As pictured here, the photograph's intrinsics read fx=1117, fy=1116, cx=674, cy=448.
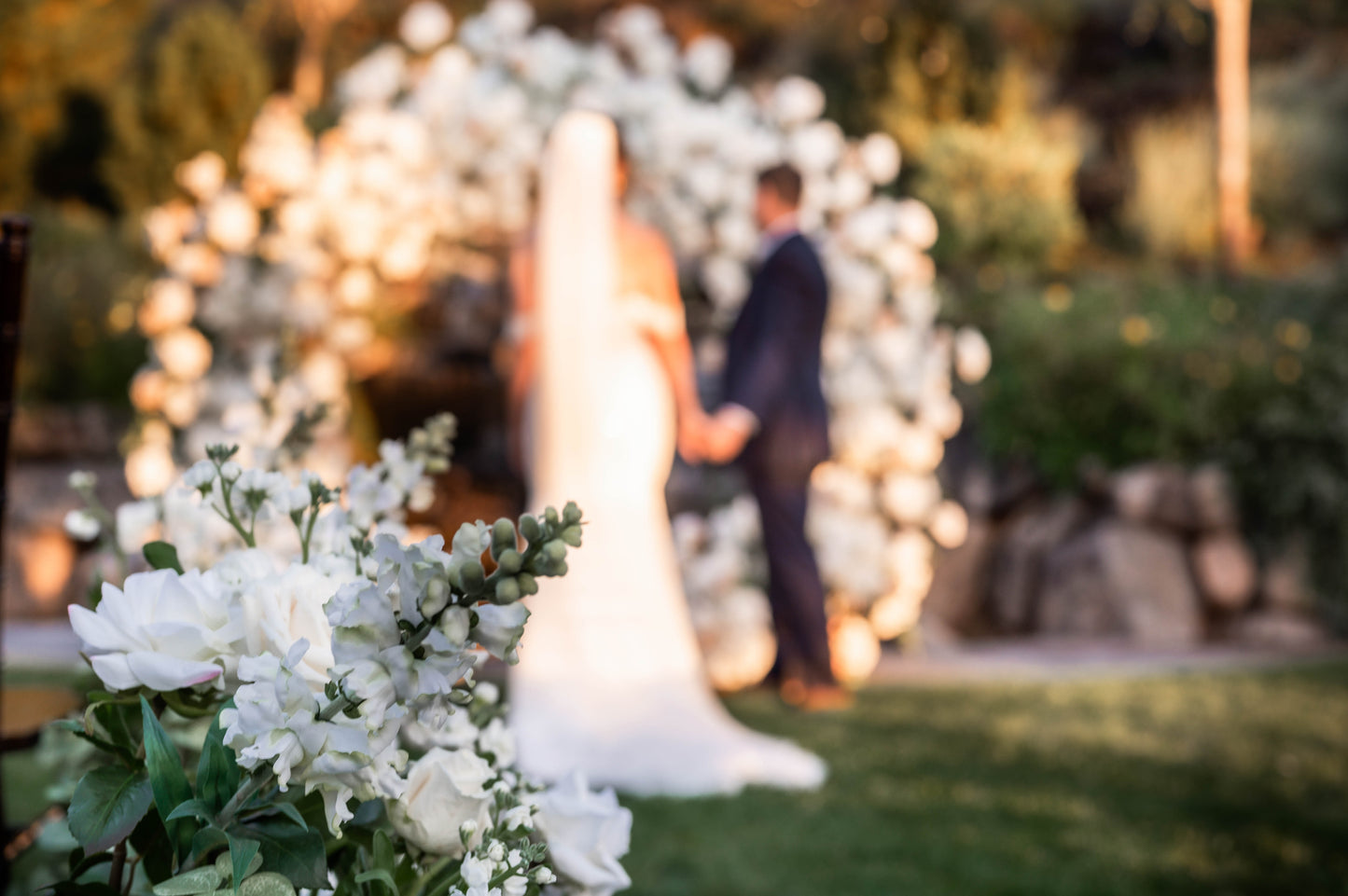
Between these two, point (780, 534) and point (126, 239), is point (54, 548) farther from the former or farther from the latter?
point (780, 534)

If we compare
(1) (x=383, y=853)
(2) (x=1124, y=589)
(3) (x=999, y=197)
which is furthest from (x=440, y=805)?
(3) (x=999, y=197)

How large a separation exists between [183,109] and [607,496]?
8.02 meters

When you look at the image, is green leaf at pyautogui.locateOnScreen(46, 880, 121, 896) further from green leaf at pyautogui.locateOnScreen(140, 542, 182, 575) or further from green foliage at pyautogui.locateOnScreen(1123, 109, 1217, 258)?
green foliage at pyautogui.locateOnScreen(1123, 109, 1217, 258)

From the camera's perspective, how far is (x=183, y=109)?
1006cm

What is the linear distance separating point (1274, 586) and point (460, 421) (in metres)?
5.48

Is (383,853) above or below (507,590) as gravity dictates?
below

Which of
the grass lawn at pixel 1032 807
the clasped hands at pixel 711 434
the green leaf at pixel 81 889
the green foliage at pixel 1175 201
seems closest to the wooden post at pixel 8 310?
the green leaf at pixel 81 889

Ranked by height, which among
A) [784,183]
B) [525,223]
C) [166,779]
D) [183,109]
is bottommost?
[166,779]

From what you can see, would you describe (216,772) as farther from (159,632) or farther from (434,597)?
(434,597)

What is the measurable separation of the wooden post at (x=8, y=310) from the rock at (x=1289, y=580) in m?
7.09

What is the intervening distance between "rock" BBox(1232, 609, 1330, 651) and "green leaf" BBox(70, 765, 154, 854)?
23.5ft

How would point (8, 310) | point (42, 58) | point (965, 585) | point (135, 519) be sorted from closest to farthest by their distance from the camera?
1. point (135, 519)
2. point (8, 310)
3. point (965, 585)
4. point (42, 58)

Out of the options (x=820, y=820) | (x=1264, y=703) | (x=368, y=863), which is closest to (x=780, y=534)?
(x=820, y=820)

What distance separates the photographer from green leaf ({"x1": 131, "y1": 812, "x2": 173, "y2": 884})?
798 millimetres
